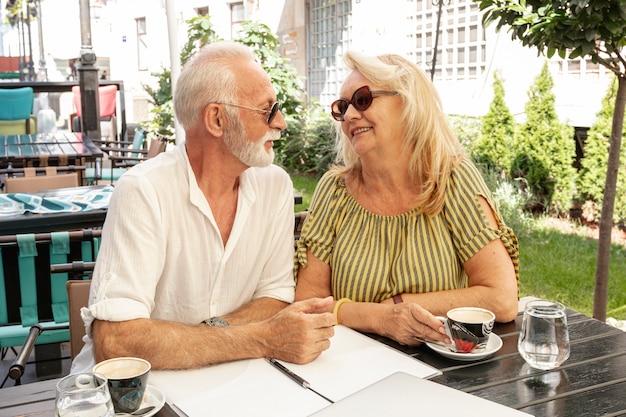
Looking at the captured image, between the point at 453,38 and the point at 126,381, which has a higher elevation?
the point at 453,38

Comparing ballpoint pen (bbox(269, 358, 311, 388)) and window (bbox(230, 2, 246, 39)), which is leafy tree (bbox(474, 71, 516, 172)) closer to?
ballpoint pen (bbox(269, 358, 311, 388))

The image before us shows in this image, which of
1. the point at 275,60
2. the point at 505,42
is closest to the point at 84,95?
the point at 275,60

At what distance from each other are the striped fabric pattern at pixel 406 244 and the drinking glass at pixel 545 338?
18.9 inches

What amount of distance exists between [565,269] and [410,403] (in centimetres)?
433

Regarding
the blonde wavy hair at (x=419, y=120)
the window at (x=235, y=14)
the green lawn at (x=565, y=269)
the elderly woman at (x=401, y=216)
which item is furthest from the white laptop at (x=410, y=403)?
the window at (x=235, y=14)

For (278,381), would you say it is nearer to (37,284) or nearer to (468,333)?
(468,333)

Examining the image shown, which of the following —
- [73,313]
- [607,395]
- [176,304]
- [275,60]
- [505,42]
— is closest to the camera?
[607,395]

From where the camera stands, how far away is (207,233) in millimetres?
1971

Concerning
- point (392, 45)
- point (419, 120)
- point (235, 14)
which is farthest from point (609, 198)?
point (235, 14)

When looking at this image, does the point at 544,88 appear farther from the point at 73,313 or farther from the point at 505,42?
the point at 73,313

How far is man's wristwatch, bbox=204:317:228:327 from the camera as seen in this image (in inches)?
75.7

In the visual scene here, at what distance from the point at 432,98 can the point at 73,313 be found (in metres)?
1.32

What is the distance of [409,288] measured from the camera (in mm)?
2084

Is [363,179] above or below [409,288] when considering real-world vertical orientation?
above
